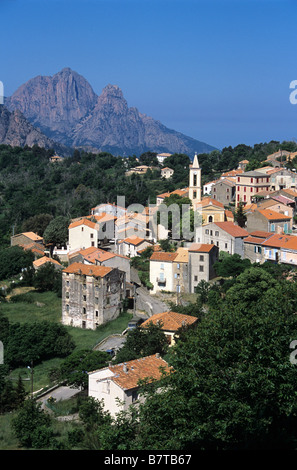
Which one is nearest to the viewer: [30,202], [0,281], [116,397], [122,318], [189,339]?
[189,339]

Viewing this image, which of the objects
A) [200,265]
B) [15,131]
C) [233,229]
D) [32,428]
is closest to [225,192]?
[233,229]

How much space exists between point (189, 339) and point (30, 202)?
52750mm

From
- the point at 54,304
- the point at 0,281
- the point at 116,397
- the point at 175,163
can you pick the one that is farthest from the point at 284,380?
the point at 175,163

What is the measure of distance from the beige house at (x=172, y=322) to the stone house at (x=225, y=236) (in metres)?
8.26

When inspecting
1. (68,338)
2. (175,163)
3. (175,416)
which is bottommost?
(68,338)

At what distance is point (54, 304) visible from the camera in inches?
1574

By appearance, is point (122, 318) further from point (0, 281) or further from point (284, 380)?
point (284, 380)

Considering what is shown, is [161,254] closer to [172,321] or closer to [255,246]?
[255,246]

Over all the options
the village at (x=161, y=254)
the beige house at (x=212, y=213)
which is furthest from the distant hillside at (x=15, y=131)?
the beige house at (x=212, y=213)

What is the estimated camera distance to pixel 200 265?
116 ft

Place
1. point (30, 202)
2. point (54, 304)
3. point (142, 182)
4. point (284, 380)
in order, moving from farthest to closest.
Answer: point (142, 182) → point (30, 202) → point (54, 304) → point (284, 380)

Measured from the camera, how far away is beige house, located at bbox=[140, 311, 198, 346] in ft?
Answer: 92.6

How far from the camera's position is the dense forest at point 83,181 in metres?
63.1

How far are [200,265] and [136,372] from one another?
13.9 m
